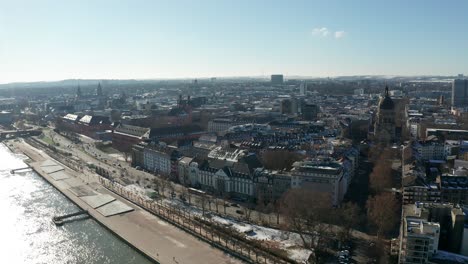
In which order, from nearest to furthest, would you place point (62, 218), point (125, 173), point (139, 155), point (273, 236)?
1. point (273, 236)
2. point (62, 218)
3. point (125, 173)
4. point (139, 155)

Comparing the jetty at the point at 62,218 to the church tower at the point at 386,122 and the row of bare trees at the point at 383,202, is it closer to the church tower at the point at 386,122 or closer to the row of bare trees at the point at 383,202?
the row of bare trees at the point at 383,202

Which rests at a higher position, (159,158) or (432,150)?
(159,158)

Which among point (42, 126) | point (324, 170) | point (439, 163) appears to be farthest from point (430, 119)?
point (42, 126)

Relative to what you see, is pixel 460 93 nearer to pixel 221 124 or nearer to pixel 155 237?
pixel 221 124

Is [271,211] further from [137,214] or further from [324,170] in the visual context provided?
[137,214]

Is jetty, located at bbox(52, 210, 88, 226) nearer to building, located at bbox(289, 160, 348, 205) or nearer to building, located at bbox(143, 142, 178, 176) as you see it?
building, located at bbox(143, 142, 178, 176)

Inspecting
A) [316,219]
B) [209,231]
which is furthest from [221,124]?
[316,219]
